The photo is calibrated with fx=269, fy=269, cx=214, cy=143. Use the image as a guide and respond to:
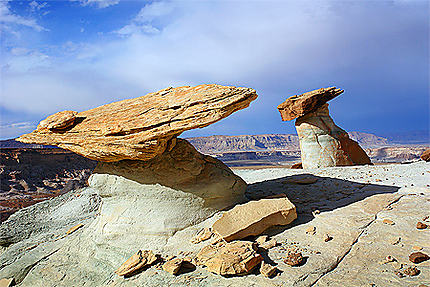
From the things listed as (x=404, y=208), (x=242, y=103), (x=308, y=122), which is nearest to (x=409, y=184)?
(x=404, y=208)

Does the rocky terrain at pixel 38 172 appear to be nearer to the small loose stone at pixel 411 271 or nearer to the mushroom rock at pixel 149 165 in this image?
the mushroom rock at pixel 149 165

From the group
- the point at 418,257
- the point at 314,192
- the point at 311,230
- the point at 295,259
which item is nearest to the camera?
the point at 418,257

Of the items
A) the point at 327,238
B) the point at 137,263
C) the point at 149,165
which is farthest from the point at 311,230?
the point at 149,165

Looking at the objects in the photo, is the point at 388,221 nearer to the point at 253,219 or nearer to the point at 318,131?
the point at 253,219

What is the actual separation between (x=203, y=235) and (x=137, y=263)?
98 cm

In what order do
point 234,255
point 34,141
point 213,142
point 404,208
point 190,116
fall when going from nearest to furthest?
point 234,255 → point 190,116 → point 404,208 → point 34,141 → point 213,142

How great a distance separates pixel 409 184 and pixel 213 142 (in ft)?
278

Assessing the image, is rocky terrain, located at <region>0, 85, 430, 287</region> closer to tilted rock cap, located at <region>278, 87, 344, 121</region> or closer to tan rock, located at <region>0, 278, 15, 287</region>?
tan rock, located at <region>0, 278, 15, 287</region>

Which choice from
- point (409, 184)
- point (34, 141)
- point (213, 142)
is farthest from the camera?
point (213, 142)

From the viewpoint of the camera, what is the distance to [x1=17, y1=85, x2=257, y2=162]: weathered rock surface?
3.97 m

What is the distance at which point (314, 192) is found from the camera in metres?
5.82

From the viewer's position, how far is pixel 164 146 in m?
4.45

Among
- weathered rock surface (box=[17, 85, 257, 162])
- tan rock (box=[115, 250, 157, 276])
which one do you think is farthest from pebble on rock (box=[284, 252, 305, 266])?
weathered rock surface (box=[17, 85, 257, 162])

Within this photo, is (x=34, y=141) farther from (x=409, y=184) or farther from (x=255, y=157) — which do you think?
(x=255, y=157)
